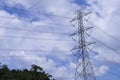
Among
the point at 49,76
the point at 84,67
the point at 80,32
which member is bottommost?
the point at 84,67

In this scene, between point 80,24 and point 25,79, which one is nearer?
point 80,24

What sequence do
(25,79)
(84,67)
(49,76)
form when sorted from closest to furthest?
(84,67) → (25,79) → (49,76)

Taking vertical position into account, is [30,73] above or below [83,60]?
above

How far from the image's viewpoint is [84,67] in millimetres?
59844

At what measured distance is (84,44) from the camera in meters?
61.6

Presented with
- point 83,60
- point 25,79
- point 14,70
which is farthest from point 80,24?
point 14,70

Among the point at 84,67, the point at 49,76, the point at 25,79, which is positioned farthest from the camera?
the point at 49,76

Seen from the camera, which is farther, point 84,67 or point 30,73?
point 30,73

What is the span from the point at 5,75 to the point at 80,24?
41685 mm

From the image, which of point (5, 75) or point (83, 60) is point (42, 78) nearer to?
point (5, 75)

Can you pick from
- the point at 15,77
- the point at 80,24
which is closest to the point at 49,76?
the point at 15,77

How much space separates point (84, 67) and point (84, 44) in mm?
3692

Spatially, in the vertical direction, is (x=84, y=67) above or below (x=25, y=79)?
below

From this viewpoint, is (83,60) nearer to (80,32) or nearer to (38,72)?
(80,32)
